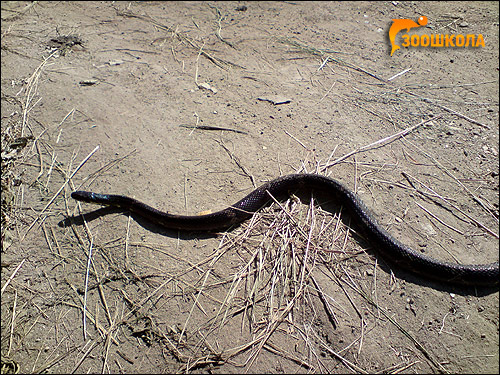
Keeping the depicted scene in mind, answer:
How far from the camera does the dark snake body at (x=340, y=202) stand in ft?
12.0

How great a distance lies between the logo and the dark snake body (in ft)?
12.4

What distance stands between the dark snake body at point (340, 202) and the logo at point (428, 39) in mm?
3765

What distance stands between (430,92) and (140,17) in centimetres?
689

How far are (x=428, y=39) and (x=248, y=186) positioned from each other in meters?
4.92

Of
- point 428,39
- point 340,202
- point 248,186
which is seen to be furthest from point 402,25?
point 248,186

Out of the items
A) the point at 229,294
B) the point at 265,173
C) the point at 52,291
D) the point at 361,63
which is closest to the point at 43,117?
the point at 52,291

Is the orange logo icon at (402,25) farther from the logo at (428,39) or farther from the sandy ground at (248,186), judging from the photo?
the sandy ground at (248,186)

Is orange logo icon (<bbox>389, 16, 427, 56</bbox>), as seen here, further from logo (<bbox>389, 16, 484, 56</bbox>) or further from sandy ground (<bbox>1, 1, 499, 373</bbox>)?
sandy ground (<bbox>1, 1, 499, 373</bbox>)

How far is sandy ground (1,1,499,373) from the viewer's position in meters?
3.54

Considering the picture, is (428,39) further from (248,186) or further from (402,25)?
(248,186)

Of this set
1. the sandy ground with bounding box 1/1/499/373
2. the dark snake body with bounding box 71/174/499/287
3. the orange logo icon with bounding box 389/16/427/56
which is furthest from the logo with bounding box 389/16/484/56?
the dark snake body with bounding box 71/174/499/287

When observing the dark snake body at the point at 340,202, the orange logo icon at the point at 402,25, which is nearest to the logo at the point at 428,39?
the orange logo icon at the point at 402,25

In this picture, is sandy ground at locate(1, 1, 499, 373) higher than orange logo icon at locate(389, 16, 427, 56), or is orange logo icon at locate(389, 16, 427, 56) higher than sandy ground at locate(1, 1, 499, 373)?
orange logo icon at locate(389, 16, 427, 56)

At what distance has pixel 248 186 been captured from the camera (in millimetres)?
4883
